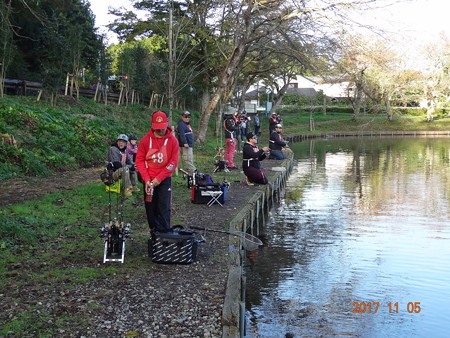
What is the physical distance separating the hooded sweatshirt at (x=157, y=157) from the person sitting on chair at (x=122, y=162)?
4254mm

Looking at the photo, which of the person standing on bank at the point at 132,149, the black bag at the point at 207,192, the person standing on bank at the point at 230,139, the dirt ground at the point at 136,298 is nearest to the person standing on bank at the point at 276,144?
the person standing on bank at the point at 230,139

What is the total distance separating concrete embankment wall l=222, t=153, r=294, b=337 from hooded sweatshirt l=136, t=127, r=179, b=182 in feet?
5.34

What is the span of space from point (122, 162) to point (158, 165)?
194 inches

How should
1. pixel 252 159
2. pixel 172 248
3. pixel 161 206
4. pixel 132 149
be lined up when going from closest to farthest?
pixel 172 248 < pixel 161 206 < pixel 132 149 < pixel 252 159

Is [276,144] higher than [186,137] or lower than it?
lower

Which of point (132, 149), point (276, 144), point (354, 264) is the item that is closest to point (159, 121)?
point (354, 264)

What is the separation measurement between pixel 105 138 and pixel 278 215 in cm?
873

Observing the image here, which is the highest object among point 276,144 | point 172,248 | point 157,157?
point 157,157

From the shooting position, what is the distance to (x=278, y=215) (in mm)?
15391

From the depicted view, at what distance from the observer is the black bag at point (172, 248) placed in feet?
24.5

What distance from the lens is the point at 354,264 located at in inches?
404

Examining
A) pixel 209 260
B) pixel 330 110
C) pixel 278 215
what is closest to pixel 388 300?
pixel 209 260
